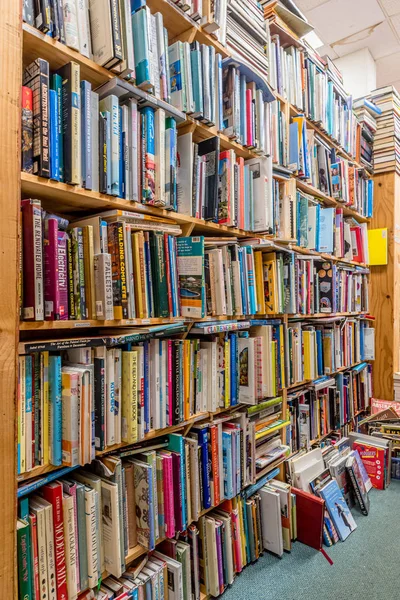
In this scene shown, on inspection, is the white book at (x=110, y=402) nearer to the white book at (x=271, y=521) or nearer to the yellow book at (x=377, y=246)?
the white book at (x=271, y=521)

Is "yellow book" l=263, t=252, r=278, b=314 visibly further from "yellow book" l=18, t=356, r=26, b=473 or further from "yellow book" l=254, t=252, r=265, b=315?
"yellow book" l=18, t=356, r=26, b=473

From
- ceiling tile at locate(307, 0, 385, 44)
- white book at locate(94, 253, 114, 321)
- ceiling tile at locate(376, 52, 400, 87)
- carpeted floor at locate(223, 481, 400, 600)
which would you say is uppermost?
ceiling tile at locate(376, 52, 400, 87)

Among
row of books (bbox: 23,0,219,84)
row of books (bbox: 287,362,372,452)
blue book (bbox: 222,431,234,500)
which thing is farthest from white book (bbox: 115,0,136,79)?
row of books (bbox: 287,362,372,452)

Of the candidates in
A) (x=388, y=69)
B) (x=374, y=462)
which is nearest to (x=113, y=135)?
(x=374, y=462)

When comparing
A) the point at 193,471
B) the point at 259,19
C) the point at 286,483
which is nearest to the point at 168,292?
the point at 193,471

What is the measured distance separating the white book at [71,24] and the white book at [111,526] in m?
1.24

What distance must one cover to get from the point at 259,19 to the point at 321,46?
1699 millimetres

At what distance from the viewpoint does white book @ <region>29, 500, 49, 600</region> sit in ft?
3.28

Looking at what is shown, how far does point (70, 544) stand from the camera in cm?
106

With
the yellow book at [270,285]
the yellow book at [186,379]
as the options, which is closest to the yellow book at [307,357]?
the yellow book at [270,285]

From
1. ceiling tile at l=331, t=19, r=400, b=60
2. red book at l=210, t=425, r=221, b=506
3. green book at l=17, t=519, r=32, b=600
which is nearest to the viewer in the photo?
green book at l=17, t=519, r=32, b=600

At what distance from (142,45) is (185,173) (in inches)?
16.3

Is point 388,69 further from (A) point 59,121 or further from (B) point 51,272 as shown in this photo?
(B) point 51,272

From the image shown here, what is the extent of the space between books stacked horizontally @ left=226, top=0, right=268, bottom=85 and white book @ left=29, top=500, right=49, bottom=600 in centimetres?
170
